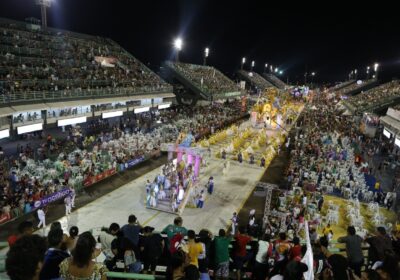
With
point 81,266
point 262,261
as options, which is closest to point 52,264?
point 81,266

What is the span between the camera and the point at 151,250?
6348mm

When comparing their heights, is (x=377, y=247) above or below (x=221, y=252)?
above

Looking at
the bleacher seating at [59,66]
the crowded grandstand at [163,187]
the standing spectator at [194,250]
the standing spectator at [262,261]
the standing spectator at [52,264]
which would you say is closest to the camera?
the standing spectator at [52,264]

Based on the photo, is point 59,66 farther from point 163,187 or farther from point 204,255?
point 204,255

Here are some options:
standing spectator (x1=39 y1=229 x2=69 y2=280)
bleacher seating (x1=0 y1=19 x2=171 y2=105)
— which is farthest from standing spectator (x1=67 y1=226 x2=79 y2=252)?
bleacher seating (x1=0 y1=19 x2=171 y2=105)

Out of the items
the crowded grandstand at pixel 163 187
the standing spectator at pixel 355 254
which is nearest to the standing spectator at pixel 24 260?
the crowded grandstand at pixel 163 187

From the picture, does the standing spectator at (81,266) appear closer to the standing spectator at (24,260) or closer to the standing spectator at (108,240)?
the standing spectator at (24,260)

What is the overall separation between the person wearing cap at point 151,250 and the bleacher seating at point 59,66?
2315 cm

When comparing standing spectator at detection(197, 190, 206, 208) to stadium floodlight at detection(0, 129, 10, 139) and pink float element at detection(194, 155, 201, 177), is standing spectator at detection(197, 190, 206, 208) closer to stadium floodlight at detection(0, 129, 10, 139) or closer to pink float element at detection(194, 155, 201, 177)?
pink float element at detection(194, 155, 201, 177)

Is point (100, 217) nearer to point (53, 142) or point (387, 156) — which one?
point (53, 142)

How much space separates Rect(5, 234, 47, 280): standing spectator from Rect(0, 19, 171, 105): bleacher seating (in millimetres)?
24949

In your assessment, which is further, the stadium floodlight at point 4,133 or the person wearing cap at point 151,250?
the stadium floodlight at point 4,133

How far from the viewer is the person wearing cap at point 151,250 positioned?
20.9 feet

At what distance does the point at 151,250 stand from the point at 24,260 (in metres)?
3.27
